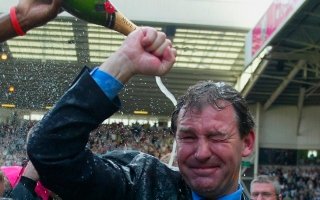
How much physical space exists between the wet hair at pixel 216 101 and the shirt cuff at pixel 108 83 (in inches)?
10.6

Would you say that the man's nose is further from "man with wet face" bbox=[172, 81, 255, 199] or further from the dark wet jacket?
the dark wet jacket

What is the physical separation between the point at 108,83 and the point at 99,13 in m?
0.25

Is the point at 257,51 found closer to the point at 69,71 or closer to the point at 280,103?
the point at 69,71

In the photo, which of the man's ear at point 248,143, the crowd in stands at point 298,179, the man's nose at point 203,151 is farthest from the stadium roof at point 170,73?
the man's nose at point 203,151

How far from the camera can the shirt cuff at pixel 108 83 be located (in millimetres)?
1496

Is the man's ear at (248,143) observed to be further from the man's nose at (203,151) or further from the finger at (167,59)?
the finger at (167,59)

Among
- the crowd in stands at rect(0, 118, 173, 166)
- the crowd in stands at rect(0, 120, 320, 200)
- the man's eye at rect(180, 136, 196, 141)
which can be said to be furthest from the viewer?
the crowd in stands at rect(0, 120, 320, 200)

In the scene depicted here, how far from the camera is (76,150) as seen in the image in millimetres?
1465

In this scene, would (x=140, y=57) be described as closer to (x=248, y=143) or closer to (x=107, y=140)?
(x=248, y=143)

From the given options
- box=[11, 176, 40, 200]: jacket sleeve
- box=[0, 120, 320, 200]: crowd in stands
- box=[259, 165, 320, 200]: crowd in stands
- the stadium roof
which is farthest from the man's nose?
box=[259, 165, 320, 200]: crowd in stands

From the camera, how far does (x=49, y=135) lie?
1.44 meters

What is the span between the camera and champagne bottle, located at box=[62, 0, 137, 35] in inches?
62.9

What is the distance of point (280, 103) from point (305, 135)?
1.64 metres

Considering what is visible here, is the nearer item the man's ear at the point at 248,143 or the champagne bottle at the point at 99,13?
the champagne bottle at the point at 99,13
